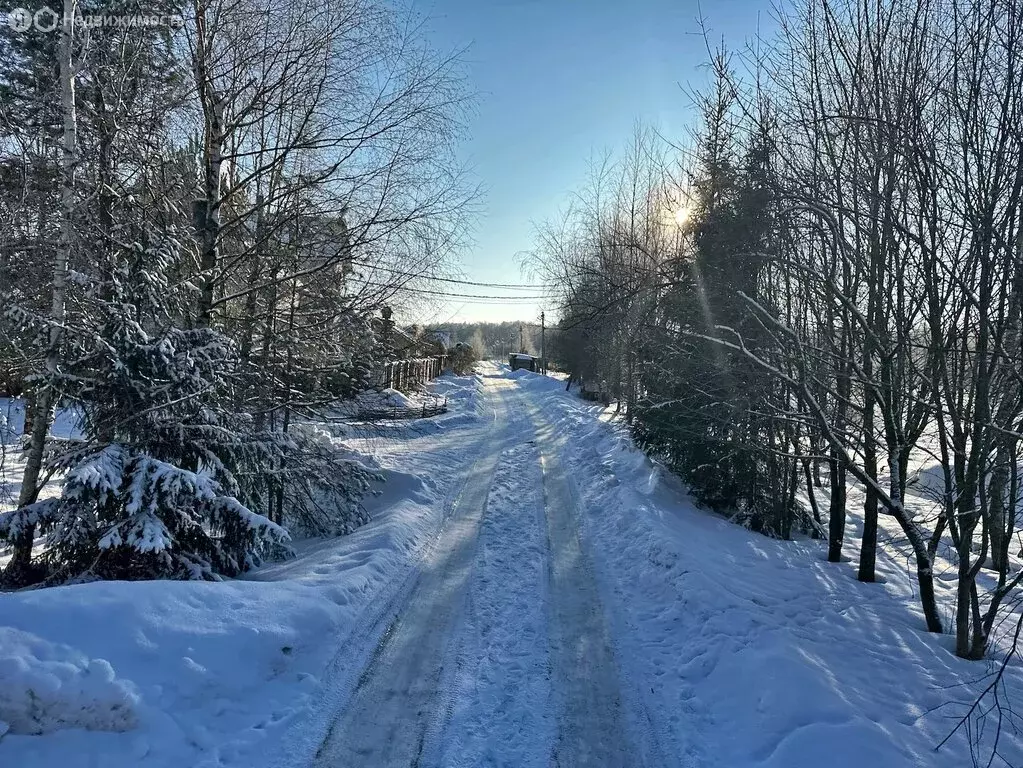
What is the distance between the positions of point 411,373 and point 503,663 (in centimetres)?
2578

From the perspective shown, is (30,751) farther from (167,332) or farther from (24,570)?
(167,332)

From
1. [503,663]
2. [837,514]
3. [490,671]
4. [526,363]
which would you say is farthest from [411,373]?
[526,363]

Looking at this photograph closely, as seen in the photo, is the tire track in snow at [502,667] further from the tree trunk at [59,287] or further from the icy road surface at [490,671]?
the tree trunk at [59,287]

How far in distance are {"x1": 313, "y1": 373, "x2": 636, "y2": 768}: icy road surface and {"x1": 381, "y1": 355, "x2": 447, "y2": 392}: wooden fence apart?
1212 cm

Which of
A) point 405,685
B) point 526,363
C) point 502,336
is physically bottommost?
point 405,685

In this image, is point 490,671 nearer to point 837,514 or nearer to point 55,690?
point 55,690

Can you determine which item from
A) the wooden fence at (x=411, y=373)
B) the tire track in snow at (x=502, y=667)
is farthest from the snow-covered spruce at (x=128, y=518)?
the wooden fence at (x=411, y=373)

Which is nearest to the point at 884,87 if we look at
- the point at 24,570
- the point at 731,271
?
the point at 731,271

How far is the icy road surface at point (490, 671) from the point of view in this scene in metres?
3.43

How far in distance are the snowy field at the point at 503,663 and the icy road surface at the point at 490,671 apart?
0.03 meters

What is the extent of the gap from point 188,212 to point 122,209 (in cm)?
66

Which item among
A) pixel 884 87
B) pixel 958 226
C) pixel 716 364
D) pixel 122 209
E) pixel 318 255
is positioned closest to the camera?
pixel 958 226

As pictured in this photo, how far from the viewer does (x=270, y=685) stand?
3891 millimetres

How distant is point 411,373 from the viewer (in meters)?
29.5
